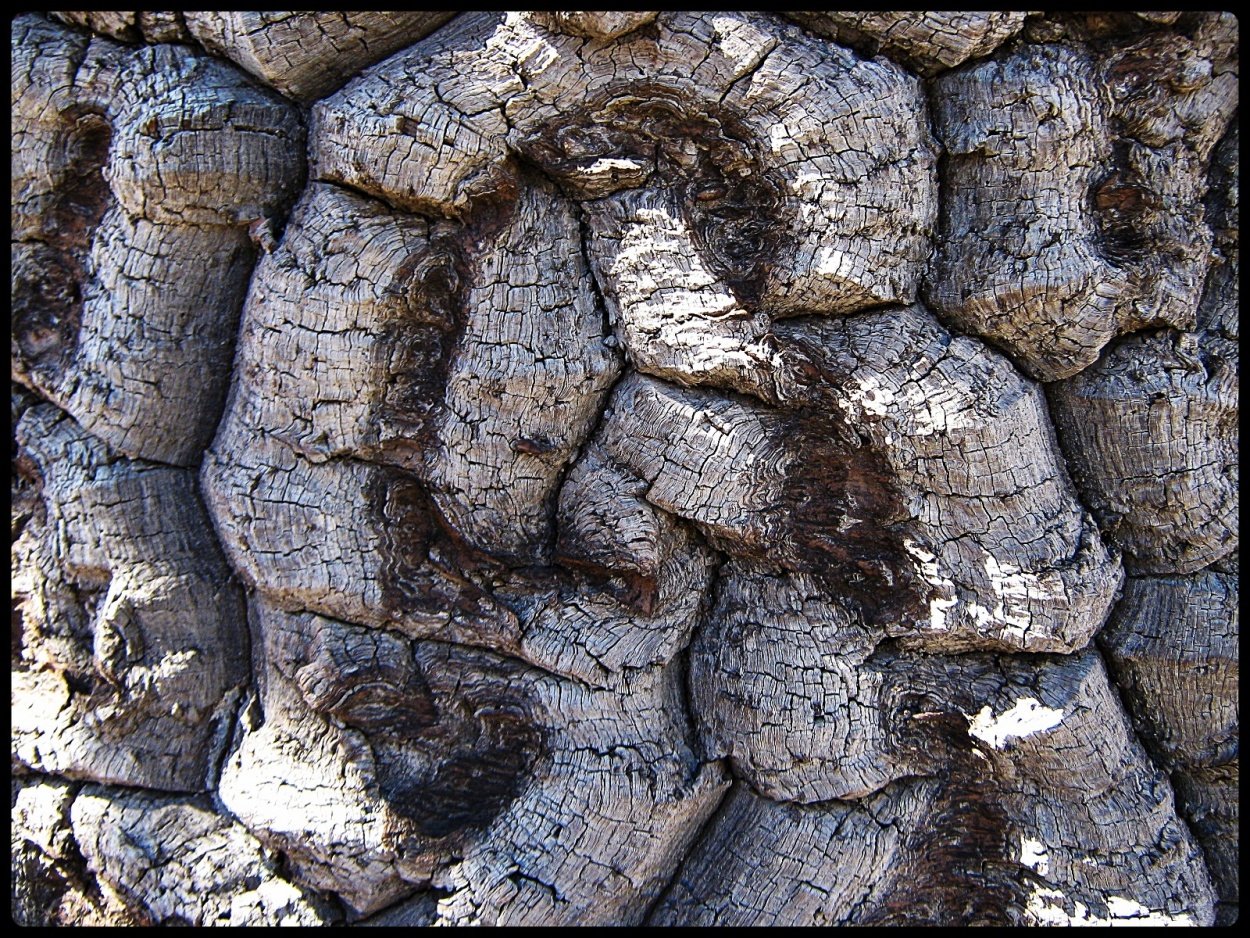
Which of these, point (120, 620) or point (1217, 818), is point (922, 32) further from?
point (120, 620)

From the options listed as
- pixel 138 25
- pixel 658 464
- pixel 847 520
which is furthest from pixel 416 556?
pixel 138 25

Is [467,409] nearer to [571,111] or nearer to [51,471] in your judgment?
[571,111]

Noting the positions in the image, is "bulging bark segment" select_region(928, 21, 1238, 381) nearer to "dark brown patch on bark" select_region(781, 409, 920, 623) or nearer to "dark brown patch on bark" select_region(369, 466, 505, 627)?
"dark brown patch on bark" select_region(781, 409, 920, 623)

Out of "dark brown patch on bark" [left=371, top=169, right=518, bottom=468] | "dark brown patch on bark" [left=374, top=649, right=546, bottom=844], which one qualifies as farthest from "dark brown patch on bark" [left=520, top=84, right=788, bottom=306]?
"dark brown patch on bark" [left=374, top=649, right=546, bottom=844]

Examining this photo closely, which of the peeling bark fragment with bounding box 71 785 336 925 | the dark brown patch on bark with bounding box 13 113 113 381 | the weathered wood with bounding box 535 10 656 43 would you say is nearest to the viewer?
the weathered wood with bounding box 535 10 656 43

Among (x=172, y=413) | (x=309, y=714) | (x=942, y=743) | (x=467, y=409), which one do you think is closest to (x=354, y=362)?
(x=467, y=409)

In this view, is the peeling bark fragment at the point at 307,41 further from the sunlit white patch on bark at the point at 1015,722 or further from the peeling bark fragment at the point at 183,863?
the sunlit white patch on bark at the point at 1015,722

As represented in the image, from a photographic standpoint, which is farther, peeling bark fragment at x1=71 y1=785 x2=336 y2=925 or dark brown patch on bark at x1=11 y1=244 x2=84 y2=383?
dark brown patch on bark at x1=11 y1=244 x2=84 y2=383

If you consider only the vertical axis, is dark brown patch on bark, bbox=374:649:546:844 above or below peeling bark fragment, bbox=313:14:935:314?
below
